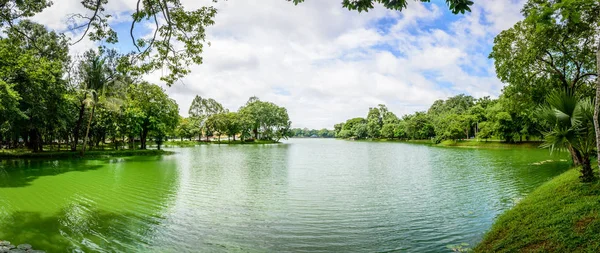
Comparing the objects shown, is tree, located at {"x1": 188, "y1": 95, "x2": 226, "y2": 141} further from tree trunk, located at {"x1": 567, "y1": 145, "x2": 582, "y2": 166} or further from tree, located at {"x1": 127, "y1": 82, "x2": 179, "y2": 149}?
tree trunk, located at {"x1": 567, "y1": 145, "x2": 582, "y2": 166}

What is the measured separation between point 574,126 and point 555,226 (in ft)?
12.6

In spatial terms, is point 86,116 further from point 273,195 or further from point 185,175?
point 273,195

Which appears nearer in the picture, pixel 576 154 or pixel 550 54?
pixel 576 154

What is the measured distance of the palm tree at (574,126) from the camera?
26.3ft

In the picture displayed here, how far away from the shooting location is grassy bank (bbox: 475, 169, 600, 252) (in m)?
5.14

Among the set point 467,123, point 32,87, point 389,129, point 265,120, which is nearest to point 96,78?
point 32,87

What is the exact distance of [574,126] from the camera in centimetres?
812

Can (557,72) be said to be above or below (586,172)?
above

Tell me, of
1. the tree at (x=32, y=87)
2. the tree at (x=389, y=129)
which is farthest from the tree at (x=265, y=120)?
the tree at (x=32, y=87)

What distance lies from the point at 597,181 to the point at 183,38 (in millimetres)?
11796

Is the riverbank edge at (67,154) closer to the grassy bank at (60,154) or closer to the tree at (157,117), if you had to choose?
the grassy bank at (60,154)

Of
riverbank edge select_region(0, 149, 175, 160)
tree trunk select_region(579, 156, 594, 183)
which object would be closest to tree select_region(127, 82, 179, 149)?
riverbank edge select_region(0, 149, 175, 160)

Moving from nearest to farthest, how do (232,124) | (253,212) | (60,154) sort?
(253,212), (60,154), (232,124)

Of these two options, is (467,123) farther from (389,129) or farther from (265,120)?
(265,120)
